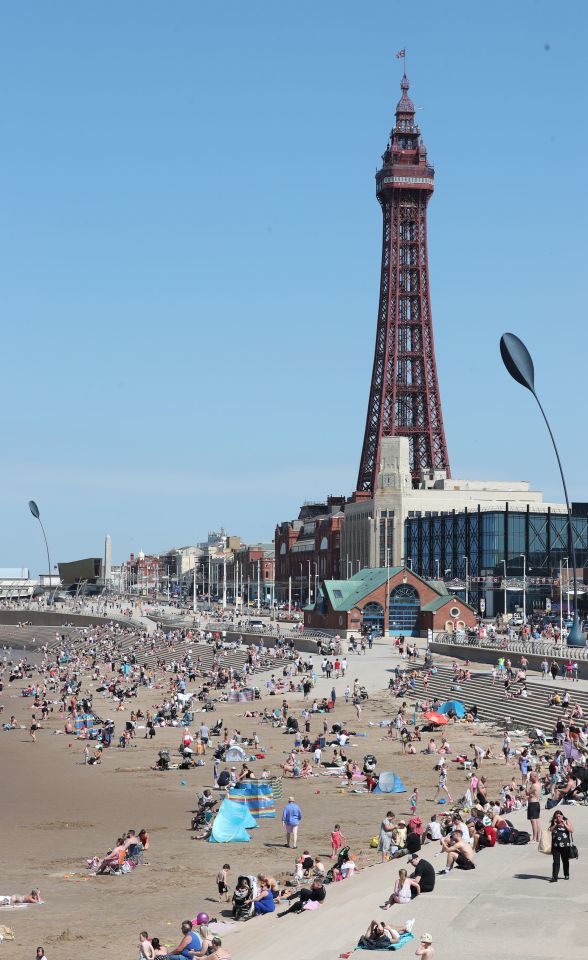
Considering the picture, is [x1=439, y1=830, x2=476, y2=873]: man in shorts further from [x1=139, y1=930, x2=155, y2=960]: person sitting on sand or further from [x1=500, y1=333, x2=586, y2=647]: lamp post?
[x1=500, y1=333, x2=586, y2=647]: lamp post

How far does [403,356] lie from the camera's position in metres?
131

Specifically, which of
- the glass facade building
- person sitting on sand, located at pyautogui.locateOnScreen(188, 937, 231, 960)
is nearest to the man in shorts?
person sitting on sand, located at pyautogui.locateOnScreen(188, 937, 231, 960)

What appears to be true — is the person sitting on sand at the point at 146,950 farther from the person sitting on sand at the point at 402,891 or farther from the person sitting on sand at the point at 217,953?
the person sitting on sand at the point at 402,891

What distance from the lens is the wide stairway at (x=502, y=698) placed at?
3872cm

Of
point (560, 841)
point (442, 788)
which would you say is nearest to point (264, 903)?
point (560, 841)

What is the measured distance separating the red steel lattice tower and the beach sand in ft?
286

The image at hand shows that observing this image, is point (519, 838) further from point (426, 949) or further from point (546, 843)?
point (426, 949)

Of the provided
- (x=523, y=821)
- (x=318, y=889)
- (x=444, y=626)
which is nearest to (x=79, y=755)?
(x=523, y=821)

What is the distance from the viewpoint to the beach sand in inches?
748

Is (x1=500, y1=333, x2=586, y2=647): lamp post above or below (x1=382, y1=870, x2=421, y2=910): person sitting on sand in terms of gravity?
above

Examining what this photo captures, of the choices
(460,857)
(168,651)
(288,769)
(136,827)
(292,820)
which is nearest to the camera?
(460,857)

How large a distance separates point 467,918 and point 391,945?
4.41 ft

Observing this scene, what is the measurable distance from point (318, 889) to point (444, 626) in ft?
166

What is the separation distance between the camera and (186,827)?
2669cm
